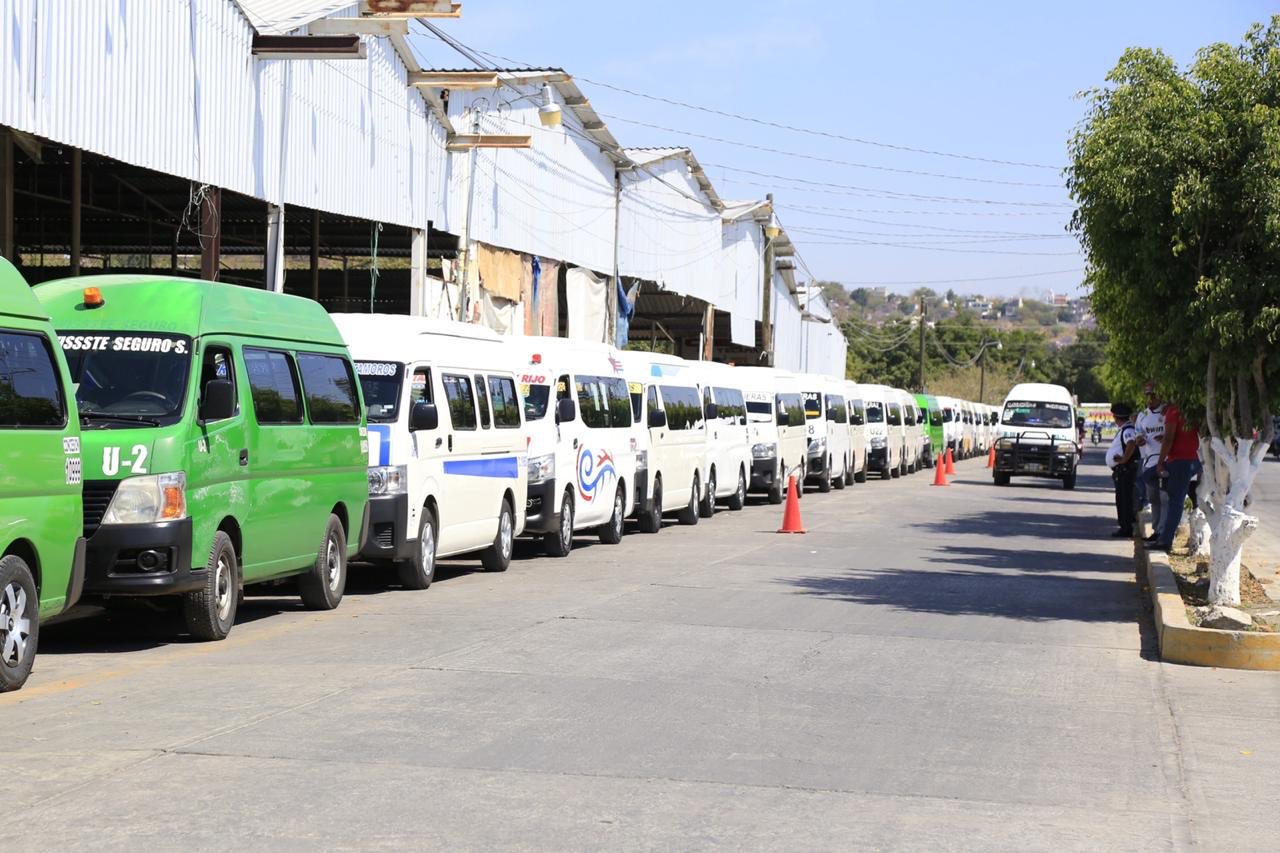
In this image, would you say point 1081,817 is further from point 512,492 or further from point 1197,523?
point 1197,523

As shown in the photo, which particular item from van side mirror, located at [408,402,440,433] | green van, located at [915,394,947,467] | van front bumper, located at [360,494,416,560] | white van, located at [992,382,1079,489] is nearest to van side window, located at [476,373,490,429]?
van side mirror, located at [408,402,440,433]

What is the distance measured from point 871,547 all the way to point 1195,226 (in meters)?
9.10

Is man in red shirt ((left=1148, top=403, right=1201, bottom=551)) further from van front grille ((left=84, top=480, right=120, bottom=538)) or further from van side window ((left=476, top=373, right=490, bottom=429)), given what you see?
van front grille ((left=84, top=480, right=120, bottom=538))

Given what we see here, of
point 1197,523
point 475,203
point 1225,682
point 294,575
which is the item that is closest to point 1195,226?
point 1225,682

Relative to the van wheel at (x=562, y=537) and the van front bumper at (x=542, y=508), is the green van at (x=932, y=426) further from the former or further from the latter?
the van front bumper at (x=542, y=508)

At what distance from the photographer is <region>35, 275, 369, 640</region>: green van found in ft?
36.3

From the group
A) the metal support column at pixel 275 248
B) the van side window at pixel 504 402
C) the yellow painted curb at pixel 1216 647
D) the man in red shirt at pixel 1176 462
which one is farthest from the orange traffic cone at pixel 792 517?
the yellow painted curb at pixel 1216 647

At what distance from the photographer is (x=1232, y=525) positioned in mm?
13539

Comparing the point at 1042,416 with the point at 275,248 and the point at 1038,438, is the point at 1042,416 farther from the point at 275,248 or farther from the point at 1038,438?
the point at 275,248

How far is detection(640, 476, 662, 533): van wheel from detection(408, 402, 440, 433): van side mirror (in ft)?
29.8

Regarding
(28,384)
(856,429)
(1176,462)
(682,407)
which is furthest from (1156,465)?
(856,429)

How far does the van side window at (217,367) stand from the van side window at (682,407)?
1347 cm

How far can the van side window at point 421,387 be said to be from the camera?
16.0 m

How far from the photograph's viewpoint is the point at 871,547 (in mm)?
22031
